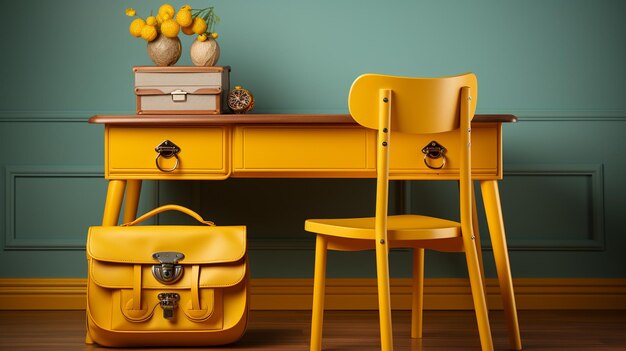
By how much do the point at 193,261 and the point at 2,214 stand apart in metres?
1.05

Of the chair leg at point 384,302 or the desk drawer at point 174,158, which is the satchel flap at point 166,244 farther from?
the chair leg at point 384,302

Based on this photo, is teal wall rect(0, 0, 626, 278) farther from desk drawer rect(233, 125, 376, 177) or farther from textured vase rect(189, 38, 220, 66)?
desk drawer rect(233, 125, 376, 177)

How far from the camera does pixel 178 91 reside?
7.64ft

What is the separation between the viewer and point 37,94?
9.13 ft

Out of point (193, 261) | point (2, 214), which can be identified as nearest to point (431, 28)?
point (193, 261)

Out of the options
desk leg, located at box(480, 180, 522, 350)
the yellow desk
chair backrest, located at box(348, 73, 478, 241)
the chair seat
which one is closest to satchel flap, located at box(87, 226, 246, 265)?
the yellow desk

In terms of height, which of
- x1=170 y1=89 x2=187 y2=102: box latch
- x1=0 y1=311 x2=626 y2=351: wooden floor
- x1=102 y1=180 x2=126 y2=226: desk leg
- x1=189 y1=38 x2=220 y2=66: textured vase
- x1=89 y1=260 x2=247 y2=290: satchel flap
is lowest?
x1=0 y1=311 x2=626 y2=351: wooden floor

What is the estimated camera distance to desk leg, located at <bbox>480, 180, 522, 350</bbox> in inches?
84.7

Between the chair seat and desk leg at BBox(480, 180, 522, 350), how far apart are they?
0.18 metres

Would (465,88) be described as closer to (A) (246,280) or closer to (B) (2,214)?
(A) (246,280)

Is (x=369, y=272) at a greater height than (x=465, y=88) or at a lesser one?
lesser

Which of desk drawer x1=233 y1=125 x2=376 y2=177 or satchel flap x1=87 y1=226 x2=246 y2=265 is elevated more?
desk drawer x1=233 y1=125 x2=376 y2=177

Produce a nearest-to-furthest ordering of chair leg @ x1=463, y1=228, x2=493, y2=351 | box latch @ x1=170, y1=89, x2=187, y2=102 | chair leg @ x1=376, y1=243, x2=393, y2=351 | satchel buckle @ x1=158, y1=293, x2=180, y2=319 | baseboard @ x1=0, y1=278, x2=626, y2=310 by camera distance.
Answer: chair leg @ x1=376, y1=243, x2=393, y2=351 → chair leg @ x1=463, y1=228, x2=493, y2=351 → satchel buckle @ x1=158, y1=293, x2=180, y2=319 → box latch @ x1=170, y1=89, x2=187, y2=102 → baseboard @ x1=0, y1=278, x2=626, y2=310

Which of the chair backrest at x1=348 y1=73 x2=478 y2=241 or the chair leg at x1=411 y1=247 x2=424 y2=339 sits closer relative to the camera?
the chair backrest at x1=348 y1=73 x2=478 y2=241
